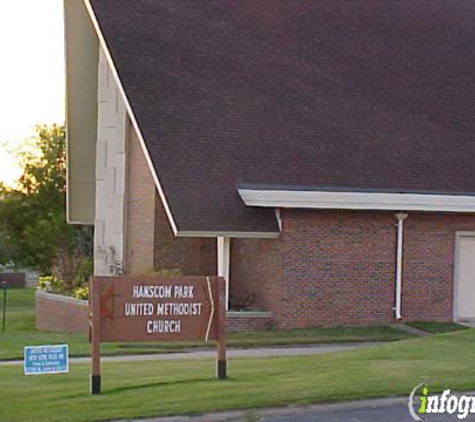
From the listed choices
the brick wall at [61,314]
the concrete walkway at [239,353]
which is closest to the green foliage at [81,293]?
the brick wall at [61,314]

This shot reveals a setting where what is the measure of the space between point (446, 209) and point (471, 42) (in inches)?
385

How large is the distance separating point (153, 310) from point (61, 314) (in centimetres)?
1728

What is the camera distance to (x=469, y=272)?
26.6 metres

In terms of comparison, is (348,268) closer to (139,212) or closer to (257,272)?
(257,272)

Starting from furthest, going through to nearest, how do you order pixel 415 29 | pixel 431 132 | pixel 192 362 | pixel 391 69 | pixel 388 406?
pixel 415 29
pixel 391 69
pixel 431 132
pixel 192 362
pixel 388 406

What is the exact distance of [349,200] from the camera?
2450 cm

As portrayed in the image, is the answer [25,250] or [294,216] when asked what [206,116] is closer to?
[294,216]

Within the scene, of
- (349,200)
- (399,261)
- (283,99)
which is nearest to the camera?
(349,200)

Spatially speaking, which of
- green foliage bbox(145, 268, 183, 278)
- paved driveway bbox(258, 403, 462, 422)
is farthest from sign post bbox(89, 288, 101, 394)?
green foliage bbox(145, 268, 183, 278)

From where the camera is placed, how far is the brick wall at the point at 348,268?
2477cm

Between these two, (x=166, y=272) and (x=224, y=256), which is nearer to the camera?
(x=224, y=256)

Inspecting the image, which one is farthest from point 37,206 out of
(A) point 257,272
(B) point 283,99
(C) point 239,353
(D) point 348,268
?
(C) point 239,353

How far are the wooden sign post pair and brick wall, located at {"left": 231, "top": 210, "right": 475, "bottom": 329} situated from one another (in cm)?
1139

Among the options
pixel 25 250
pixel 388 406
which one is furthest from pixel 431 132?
pixel 25 250
